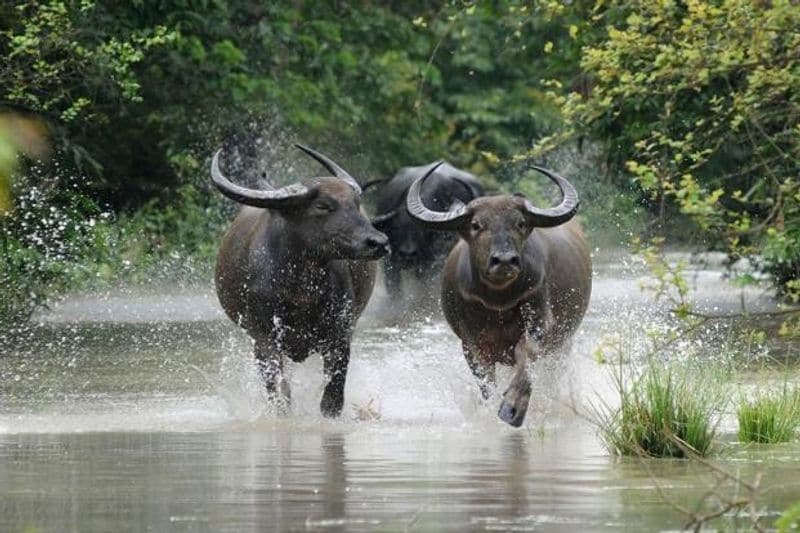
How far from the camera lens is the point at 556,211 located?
13586mm

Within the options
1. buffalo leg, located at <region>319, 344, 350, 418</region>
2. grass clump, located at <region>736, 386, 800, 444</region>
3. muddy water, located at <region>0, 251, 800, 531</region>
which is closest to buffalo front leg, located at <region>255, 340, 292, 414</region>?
muddy water, located at <region>0, 251, 800, 531</region>

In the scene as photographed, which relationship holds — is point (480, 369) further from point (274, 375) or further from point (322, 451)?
point (322, 451)

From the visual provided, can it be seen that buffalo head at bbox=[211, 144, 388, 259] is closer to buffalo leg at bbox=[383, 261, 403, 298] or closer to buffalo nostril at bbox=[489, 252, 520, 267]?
buffalo nostril at bbox=[489, 252, 520, 267]

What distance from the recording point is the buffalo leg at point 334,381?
44.3 ft

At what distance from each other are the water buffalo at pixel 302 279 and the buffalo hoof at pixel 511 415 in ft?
5.76

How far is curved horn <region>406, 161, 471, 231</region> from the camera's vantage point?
523 inches

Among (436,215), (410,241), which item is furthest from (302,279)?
(410,241)

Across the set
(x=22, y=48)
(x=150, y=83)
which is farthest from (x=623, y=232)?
(x=22, y=48)

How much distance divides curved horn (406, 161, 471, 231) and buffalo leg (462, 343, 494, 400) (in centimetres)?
83

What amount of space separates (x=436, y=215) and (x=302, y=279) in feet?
3.22

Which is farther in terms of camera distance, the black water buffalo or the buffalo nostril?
the black water buffalo

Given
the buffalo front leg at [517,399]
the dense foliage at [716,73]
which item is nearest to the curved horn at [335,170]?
the buffalo front leg at [517,399]

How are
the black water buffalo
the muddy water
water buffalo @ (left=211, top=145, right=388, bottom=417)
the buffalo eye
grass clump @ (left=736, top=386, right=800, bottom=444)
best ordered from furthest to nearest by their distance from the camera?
1. the black water buffalo
2. the buffalo eye
3. water buffalo @ (left=211, top=145, right=388, bottom=417)
4. grass clump @ (left=736, top=386, right=800, bottom=444)
5. the muddy water

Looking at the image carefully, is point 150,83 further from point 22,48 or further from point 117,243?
point 22,48
